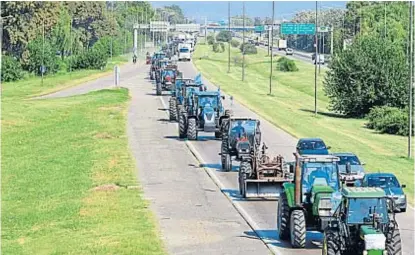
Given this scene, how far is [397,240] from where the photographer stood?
1933cm

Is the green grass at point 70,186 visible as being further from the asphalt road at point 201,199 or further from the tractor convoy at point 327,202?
the tractor convoy at point 327,202

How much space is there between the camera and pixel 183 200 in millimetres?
32594

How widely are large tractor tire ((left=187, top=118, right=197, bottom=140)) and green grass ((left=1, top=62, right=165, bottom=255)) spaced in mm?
3219

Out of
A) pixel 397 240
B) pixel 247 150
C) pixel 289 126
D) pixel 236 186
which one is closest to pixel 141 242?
pixel 397 240

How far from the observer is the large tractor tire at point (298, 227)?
22750 millimetres

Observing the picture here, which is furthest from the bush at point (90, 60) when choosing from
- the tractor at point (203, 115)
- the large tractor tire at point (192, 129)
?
the large tractor tire at point (192, 129)

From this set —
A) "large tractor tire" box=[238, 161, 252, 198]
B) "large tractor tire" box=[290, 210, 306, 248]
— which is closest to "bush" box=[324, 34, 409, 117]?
"large tractor tire" box=[238, 161, 252, 198]

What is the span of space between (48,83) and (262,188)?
238 ft

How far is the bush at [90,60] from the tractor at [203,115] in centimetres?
7704

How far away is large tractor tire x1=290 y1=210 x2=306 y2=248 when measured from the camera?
74.6ft

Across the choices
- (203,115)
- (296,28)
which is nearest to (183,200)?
(203,115)

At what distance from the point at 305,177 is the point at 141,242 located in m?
4.61

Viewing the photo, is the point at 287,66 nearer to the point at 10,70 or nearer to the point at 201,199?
the point at 10,70

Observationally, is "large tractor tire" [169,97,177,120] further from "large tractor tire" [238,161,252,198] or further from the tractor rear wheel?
"large tractor tire" [238,161,252,198]
